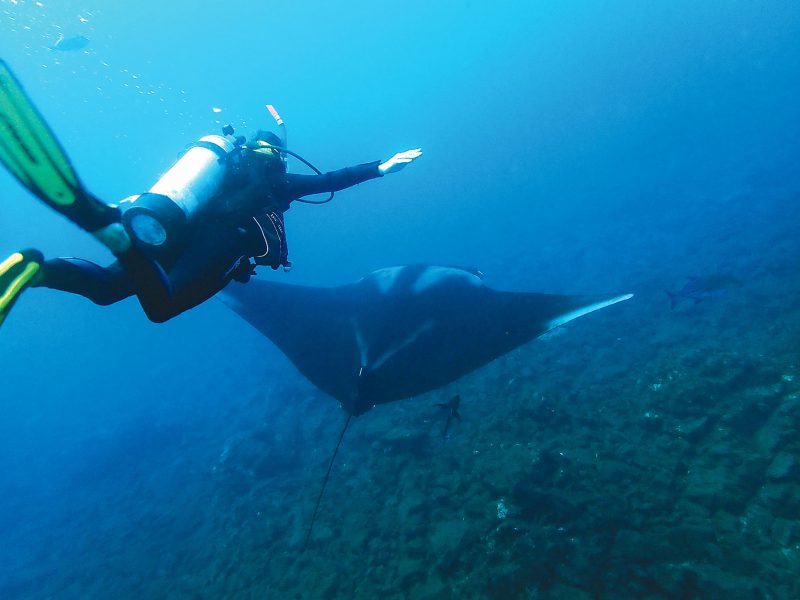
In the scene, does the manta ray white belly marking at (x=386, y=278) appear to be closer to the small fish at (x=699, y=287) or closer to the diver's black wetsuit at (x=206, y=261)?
the diver's black wetsuit at (x=206, y=261)

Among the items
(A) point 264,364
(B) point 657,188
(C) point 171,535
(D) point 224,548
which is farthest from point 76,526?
(B) point 657,188

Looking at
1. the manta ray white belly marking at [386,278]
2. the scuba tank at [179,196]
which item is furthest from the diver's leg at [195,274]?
the manta ray white belly marking at [386,278]

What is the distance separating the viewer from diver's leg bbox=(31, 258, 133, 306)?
2.41 m

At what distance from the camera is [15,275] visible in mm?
2168

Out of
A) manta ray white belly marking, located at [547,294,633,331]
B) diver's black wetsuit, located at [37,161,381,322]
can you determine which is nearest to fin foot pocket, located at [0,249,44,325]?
diver's black wetsuit, located at [37,161,381,322]

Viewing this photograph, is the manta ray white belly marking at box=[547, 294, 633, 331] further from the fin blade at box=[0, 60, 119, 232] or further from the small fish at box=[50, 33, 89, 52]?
the small fish at box=[50, 33, 89, 52]

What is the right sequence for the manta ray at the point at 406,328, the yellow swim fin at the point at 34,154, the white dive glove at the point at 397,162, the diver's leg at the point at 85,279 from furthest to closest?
1. the manta ray at the point at 406,328
2. the white dive glove at the point at 397,162
3. the diver's leg at the point at 85,279
4. the yellow swim fin at the point at 34,154

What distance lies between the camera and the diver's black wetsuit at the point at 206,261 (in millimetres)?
2568

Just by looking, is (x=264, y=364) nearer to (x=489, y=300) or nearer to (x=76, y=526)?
(x=76, y=526)

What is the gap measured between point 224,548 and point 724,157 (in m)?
31.5

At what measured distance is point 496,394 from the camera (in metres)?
7.73

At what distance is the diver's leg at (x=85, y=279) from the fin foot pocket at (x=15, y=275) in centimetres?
7

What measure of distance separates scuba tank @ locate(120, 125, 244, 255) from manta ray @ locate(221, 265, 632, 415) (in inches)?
87.4

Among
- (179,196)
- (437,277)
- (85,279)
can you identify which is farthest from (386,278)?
(85,279)
